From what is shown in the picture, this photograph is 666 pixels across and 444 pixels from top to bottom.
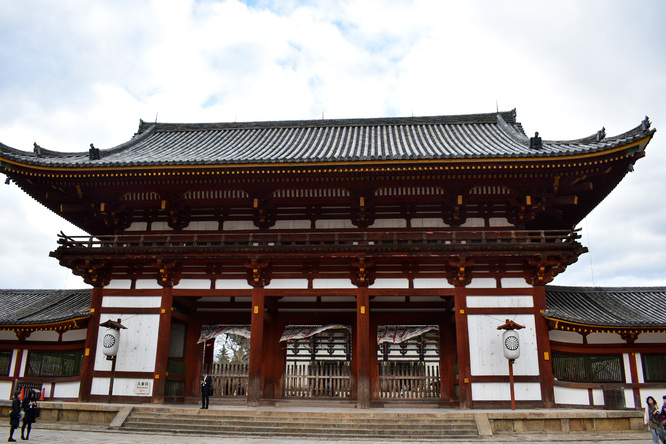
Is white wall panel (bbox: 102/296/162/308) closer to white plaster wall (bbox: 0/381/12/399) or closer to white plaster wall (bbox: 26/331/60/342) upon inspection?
white plaster wall (bbox: 26/331/60/342)

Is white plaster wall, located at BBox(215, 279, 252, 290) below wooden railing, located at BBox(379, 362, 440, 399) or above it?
above

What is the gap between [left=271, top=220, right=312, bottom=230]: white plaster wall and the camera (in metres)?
17.1

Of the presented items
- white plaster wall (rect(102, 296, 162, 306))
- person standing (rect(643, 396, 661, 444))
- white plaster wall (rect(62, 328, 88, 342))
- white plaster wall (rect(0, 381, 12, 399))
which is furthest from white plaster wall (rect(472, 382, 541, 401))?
white plaster wall (rect(0, 381, 12, 399))

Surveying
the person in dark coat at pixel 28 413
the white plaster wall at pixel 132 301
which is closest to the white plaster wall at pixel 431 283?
the white plaster wall at pixel 132 301

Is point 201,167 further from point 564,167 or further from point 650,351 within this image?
point 650,351

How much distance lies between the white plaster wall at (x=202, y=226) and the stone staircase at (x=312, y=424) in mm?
6169

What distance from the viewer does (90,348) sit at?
53.1 ft

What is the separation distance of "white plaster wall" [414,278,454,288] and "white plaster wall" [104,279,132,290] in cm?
966

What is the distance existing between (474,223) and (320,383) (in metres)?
8.10

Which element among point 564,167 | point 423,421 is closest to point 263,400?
point 423,421

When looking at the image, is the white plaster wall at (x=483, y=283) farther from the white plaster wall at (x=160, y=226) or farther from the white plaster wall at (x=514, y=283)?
the white plaster wall at (x=160, y=226)

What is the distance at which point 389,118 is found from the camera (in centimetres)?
2370

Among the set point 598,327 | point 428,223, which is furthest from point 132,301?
point 598,327

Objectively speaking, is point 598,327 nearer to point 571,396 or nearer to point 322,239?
point 571,396
